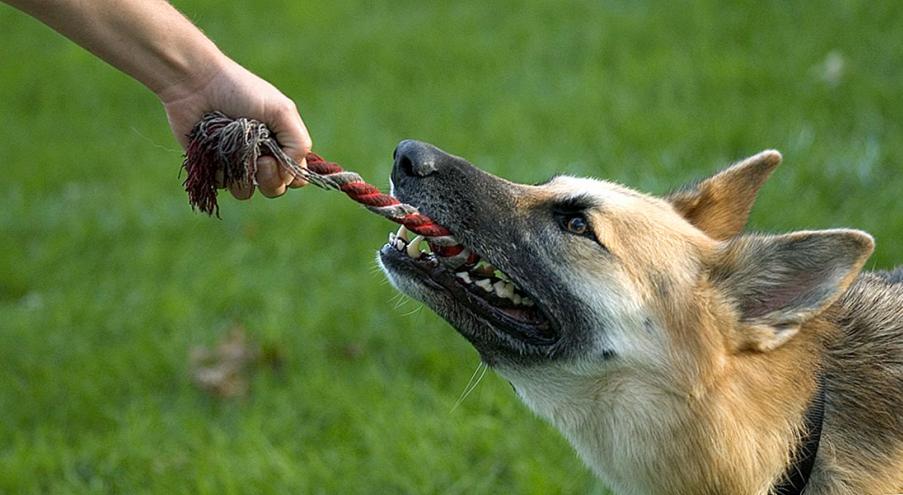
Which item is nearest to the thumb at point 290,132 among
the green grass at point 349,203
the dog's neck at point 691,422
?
the dog's neck at point 691,422

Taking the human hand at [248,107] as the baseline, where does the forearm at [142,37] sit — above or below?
above

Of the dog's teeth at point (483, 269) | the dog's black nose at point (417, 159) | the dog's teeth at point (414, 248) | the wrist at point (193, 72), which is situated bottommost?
the dog's teeth at point (483, 269)

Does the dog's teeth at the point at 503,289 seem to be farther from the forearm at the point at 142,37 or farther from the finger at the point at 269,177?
the forearm at the point at 142,37

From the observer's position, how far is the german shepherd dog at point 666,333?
132 inches

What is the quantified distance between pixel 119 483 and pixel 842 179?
4301 millimetres

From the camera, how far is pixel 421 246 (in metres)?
3.75

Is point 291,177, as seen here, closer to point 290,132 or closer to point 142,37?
point 290,132

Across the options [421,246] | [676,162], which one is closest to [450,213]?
[421,246]

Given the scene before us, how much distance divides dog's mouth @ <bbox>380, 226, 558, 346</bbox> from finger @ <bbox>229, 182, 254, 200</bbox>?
489 millimetres

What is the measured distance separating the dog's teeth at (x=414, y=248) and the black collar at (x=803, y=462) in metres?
1.35

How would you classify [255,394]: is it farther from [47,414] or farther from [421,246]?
[421,246]

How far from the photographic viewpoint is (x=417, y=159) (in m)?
3.66

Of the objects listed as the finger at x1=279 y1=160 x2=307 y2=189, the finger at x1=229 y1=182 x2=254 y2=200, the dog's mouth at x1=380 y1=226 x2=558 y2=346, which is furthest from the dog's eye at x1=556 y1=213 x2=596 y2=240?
the finger at x1=229 y1=182 x2=254 y2=200

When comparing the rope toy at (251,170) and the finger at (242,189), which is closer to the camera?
the rope toy at (251,170)
